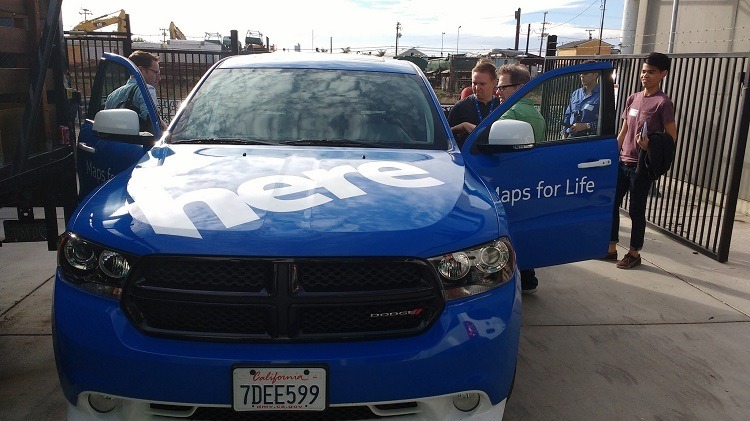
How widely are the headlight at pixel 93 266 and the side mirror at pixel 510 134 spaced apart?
2049mm

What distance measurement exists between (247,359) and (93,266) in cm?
70

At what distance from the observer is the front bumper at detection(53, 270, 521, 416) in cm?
211

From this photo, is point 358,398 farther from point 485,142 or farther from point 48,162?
point 48,162

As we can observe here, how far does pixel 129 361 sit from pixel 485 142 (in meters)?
2.27

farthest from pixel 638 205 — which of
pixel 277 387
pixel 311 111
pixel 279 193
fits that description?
pixel 277 387

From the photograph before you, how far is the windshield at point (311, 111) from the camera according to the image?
330cm

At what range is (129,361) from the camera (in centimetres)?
212

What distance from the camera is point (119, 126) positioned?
3.44 m

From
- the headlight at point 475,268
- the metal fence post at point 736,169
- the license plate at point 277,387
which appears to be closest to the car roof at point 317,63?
the headlight at point 475,268

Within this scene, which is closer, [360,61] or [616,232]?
[360,61]

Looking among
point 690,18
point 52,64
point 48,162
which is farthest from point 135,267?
point 690,18

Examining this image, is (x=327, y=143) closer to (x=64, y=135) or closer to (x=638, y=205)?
(x=64, y=135)

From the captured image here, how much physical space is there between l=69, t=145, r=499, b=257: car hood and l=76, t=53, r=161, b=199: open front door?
3.25 ft

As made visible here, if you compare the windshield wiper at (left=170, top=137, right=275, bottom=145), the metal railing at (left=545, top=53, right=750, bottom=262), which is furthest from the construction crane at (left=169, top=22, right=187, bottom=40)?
the windshield wiper at (left=170, top=137, right=275, bottom=145)
